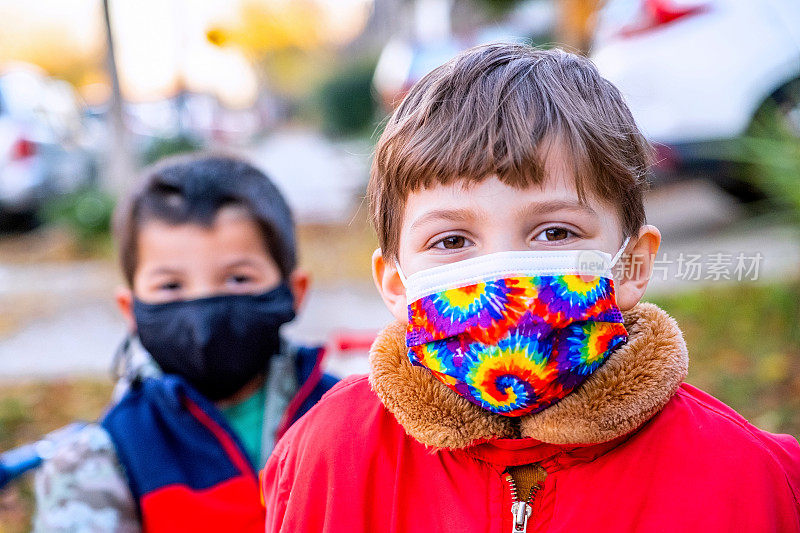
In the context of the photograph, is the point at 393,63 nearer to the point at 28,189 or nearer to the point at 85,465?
the point at 28,189

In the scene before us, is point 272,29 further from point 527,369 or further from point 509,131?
point 527,369

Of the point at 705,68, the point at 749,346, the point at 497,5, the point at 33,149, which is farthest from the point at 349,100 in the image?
the point at 749,346

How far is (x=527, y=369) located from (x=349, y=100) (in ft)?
64.1

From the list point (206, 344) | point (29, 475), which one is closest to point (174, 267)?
point (206, 344)

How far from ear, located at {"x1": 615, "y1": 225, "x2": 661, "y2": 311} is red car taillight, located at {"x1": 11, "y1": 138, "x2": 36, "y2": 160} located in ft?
33.7

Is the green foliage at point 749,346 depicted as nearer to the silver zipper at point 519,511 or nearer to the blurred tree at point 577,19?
the silver zipper at point 519,511

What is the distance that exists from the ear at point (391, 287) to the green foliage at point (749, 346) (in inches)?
94.6

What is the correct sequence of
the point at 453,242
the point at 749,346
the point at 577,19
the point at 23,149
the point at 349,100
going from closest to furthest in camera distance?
1. the point at 453,242
2. the point at 749,346
3. the point at 577,19
4. the point at 23,149
5. the point at 349,100

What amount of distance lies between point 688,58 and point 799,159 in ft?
5.32

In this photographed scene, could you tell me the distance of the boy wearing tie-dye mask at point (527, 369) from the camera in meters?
1.44

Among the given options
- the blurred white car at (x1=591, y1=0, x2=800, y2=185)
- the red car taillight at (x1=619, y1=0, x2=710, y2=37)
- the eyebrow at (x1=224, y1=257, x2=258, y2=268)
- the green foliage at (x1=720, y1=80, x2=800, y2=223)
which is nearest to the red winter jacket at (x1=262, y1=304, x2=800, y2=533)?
the eyebrow at (x1=224, y1=257, x2=258, y2=268)

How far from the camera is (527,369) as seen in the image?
144cm

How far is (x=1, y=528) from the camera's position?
3273mm

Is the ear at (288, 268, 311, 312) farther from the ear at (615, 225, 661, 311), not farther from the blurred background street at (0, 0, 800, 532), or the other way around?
the ear at (615, 225, 661, 311)
